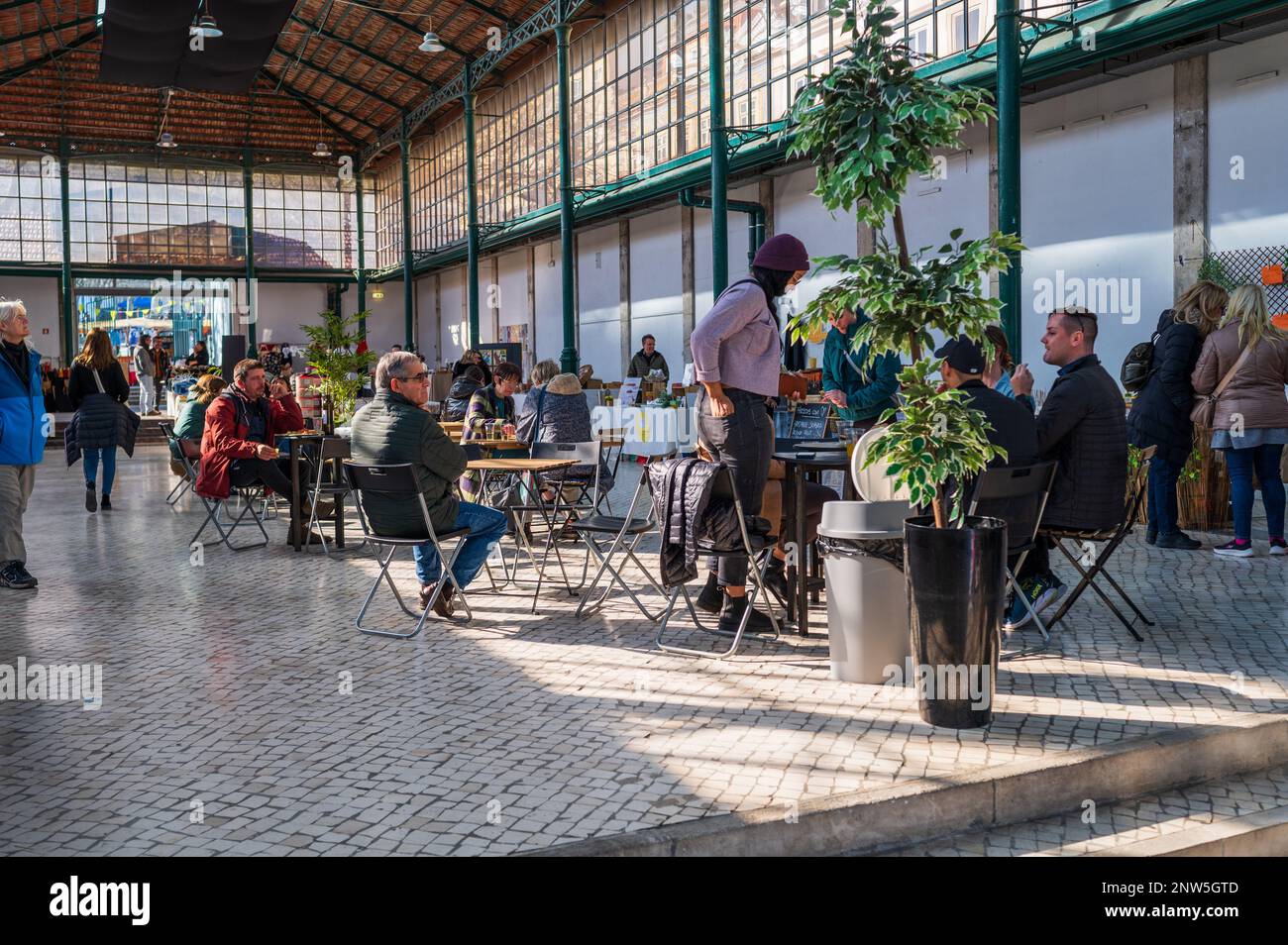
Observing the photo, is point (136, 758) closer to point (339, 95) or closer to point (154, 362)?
point (154, 362)

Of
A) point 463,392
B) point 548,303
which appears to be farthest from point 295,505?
point 548,303

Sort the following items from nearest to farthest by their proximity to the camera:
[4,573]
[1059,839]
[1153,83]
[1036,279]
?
[1059,839] < [4,573] < [1153,83] < [1036,279]

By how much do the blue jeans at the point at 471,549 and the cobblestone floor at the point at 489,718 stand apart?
9.3 inches

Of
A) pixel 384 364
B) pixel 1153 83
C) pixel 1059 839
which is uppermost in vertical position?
pixel 1153 83

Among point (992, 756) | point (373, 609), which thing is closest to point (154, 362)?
point (373, 609)

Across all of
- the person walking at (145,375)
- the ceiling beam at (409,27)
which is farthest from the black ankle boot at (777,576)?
the person walking at (145,375)

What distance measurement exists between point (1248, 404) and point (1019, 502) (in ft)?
10.4

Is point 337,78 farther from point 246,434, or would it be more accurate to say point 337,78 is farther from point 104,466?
point 246,434

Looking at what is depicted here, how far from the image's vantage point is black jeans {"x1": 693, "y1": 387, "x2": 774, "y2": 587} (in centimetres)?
505

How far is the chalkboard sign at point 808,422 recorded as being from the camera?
6258 millimetres

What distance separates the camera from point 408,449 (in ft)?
18.2

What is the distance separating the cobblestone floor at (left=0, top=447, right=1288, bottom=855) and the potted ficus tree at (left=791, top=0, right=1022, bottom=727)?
30 centimetres

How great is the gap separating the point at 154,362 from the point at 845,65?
988 inches

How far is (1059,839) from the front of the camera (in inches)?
124
